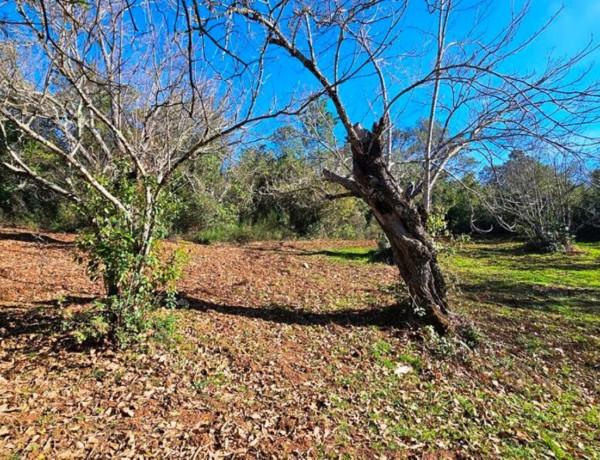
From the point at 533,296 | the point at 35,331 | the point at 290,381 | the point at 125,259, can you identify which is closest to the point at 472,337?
the point at 290,381

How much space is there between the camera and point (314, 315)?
5.19 m

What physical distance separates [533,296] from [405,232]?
13.3 ft

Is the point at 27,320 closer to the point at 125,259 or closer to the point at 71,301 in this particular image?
the point at 71,301

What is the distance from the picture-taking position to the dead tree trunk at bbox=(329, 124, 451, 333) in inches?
184

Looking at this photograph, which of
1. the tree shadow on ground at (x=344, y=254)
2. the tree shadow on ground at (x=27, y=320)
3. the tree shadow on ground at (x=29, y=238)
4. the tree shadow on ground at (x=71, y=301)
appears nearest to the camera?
the tree shadow on ground at (x=27, y=320)

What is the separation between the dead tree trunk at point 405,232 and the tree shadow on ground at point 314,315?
1.20 feet

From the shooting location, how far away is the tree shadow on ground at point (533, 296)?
20.6 ft

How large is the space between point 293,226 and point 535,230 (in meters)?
9.52

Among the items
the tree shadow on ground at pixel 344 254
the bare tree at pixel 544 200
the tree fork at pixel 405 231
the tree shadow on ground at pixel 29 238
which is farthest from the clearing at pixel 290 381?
the bare tree at pixel 544 200

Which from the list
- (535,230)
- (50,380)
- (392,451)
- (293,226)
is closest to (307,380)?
(392,451)

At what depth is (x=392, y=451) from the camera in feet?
8.59

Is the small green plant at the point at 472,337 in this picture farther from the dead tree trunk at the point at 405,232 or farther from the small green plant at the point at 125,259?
the small green plant at the point at 125,259

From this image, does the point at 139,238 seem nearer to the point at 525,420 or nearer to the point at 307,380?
the point at 307,380

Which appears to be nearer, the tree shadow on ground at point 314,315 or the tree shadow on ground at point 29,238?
the tree shadow on ground at point 314,315
